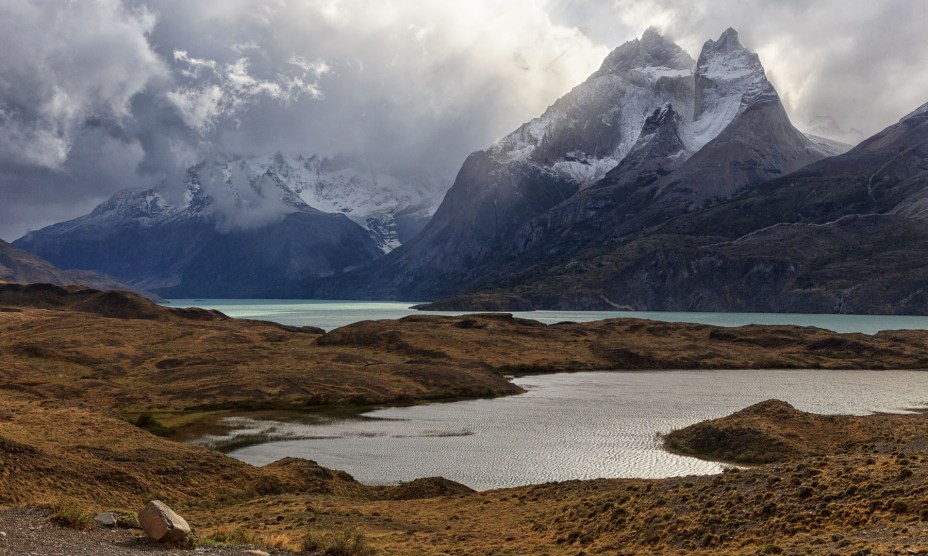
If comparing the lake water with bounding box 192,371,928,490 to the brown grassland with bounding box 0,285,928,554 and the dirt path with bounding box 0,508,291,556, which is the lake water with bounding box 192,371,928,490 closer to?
the brown grassland with bounding box 0,285,928,554

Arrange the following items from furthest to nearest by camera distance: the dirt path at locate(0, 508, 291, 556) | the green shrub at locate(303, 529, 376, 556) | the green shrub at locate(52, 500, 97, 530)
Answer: the green shrub at locate(303, 529, 376, 556)
the green shrub at locate(52, 500, 97, 530)
the dirt path at locate(0, 508, 291, 556)

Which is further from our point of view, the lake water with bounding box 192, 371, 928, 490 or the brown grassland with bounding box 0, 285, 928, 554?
the lake water with bounding box 192, 371, 928, 490

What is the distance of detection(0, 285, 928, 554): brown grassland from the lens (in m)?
29.8

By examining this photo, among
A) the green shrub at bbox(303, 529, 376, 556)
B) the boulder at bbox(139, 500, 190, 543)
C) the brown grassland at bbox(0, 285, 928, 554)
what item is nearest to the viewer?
the boulder at bbox(139, 500, 190, 543)

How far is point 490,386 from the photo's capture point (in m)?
111

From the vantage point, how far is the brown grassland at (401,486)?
29.8m

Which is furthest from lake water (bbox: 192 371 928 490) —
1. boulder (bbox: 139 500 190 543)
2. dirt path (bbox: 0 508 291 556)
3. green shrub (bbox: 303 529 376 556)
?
boulder (bbox: 139 500 190 543)

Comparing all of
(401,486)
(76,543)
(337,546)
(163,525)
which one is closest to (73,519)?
(76,543)

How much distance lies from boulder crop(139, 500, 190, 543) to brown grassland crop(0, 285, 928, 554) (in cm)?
315

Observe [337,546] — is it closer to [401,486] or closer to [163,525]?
[163,525]

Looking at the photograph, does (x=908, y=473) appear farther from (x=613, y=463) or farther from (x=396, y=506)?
(x=613, y=463)

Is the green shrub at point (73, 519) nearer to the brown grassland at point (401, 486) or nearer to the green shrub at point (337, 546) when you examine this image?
the brown grassland at point (401, 486)

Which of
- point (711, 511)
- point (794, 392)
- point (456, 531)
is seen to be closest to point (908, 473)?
point (711, 511)

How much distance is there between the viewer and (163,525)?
84.5ft
